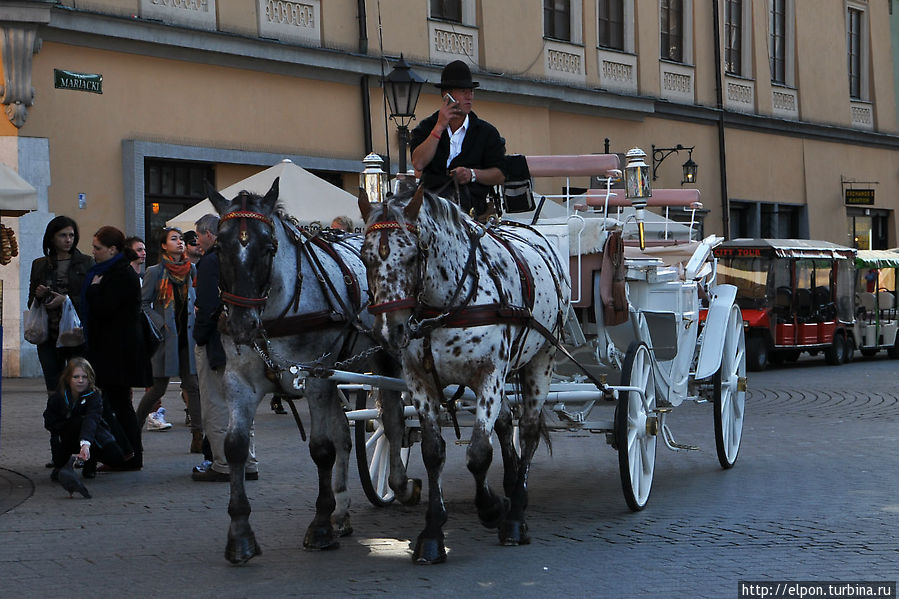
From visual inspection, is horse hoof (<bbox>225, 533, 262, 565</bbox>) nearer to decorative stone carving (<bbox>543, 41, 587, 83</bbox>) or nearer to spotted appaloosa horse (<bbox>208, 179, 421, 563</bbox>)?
spotted appaloosa horse (<bbox>208, 179, 421, 563</bbox>)

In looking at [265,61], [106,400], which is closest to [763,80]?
[265,61]

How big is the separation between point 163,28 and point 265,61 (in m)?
2.21

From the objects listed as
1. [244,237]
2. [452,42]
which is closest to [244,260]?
[244,237]

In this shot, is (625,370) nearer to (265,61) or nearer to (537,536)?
(537,536)

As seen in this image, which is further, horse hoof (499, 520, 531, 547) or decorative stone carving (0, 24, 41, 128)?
decorative stone carving (0, 24, 41, 128)

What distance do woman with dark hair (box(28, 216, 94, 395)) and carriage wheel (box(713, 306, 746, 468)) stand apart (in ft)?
16.2

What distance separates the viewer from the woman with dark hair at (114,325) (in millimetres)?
10234

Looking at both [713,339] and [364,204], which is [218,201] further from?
[713,339]

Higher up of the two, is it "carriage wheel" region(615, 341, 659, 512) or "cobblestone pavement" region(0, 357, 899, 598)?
"carriage wheel" region(615, 341, 659, 512)

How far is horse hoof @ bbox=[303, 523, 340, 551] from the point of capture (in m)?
6.93

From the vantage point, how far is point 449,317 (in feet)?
21.8

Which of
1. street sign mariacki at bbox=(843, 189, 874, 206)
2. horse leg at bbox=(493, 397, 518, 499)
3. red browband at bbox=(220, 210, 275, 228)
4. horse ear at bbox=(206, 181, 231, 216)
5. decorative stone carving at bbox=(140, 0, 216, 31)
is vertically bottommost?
horse leg at bbox=(493, 397, 518, 499)

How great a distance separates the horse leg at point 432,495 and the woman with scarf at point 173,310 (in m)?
4.31

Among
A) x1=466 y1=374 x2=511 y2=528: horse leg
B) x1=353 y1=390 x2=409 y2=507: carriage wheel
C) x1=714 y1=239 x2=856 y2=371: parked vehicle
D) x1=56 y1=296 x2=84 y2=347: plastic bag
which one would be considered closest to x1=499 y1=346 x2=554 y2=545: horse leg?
x1=466 y1=374 x2=511 y2=528: horse leg
